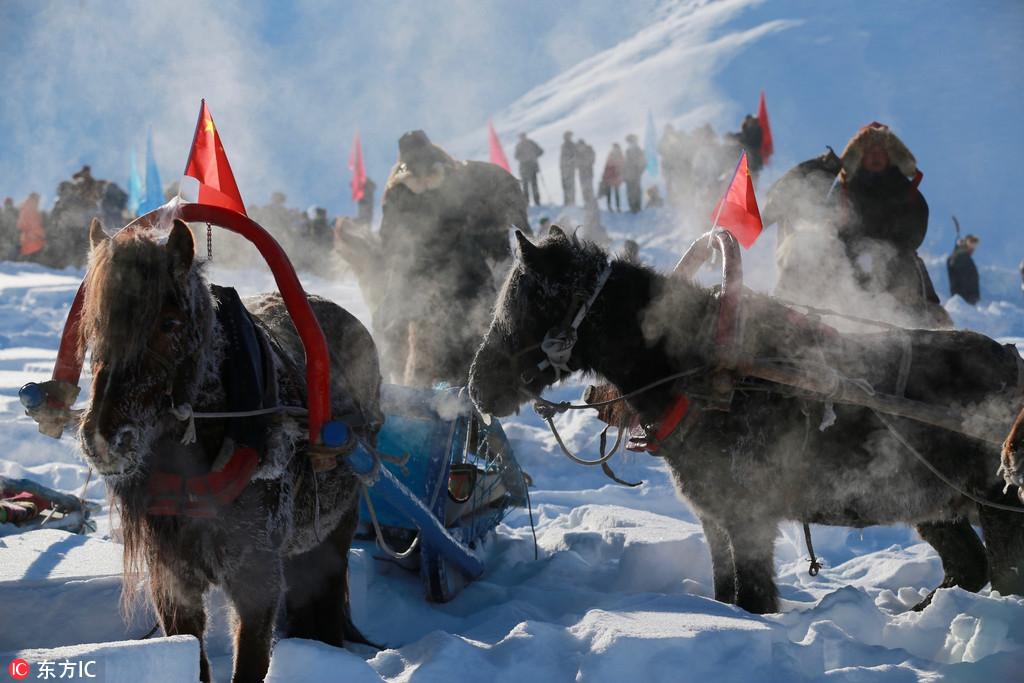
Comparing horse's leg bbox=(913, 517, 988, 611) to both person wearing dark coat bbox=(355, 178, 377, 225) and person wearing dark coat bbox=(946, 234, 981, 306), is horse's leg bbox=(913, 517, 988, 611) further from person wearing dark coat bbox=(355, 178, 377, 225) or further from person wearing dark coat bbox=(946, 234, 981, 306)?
person wearing dark coat bbox=(355, 178, 377, 225)

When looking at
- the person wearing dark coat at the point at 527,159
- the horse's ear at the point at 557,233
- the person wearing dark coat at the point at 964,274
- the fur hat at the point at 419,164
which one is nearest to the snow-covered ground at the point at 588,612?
the horse's ear at the point at 557,233

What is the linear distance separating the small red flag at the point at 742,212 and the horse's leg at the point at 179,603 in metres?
3.28

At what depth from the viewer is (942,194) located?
989 inches

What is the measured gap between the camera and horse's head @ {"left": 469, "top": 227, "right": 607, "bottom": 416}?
3.79 metres

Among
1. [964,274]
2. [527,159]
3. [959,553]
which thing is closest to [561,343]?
[959,553]

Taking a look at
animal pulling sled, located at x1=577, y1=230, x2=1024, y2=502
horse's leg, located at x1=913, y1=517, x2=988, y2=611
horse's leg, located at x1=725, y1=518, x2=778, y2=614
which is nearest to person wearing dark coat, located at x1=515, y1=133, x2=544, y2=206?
horse's leg, located at x1=913, y1=517, x2=988, y2=611

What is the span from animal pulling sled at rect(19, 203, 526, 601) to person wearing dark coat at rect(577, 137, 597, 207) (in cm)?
1663

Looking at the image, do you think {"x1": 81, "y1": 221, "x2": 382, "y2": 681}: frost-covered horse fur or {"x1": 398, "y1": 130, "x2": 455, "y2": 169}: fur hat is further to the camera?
{"x1": 398, "y1": 130, "x2": 455, "y2": 169}: fur hat

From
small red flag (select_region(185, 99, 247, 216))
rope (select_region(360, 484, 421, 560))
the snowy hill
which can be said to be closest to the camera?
rope (select_region(360, 484, 421, 560))

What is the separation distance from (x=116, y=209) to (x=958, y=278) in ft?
53.3

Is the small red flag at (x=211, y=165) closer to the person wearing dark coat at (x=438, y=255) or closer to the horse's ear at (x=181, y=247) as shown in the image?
the horse's ear at (x=181, y=247)

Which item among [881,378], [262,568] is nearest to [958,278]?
[881,378]

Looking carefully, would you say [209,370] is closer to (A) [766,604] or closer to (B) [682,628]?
(B) [682,628]

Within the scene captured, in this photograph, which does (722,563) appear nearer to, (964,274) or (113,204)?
(964,274)
